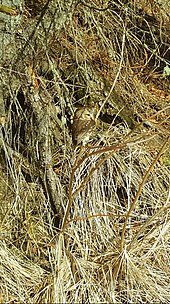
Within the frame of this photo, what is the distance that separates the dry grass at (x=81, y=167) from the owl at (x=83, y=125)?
0.04 metres

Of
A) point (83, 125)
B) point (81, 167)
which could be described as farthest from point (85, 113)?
point (81, 167)

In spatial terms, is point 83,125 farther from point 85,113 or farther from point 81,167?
point 81,167

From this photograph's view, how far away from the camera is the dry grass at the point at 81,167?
205 cm

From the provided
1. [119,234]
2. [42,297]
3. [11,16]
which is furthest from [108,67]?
[42,297]

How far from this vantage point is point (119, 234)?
7.55ft

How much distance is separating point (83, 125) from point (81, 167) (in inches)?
10.9

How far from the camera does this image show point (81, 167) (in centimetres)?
245

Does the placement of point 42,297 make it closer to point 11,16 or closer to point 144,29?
point 11,16

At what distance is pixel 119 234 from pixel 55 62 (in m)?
1.05

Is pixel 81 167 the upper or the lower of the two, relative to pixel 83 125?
lower

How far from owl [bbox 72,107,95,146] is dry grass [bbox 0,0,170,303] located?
0.14ft

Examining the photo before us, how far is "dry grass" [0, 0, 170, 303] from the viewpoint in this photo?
6.74 ft

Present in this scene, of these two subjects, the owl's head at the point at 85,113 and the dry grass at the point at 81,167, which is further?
the owl's head at the point at 85,113

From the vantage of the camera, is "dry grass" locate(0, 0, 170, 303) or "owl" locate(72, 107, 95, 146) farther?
"owl" locate(72, 107, 95, 146)
